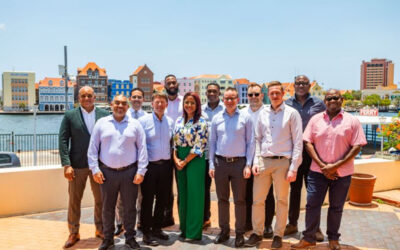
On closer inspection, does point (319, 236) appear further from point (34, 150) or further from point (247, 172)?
point (34, 150)

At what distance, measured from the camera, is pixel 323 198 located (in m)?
4.03

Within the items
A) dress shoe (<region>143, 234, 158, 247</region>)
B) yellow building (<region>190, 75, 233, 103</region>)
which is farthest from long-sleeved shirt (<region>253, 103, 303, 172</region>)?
yellow building (<region>190, 75, 233, 103</region>)

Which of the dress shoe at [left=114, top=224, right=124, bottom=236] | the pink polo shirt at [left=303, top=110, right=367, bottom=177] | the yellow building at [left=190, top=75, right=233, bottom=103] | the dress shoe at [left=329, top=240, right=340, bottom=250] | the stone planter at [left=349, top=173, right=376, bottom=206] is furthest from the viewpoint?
the yellow building at [left=190, top=75, right=233, bottom=103]

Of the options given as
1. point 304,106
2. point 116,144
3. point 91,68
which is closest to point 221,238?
point 116,144

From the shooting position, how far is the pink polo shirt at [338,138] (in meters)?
3.79

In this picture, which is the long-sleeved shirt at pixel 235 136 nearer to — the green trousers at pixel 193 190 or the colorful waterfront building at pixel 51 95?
the green trousers at pixel 193 190

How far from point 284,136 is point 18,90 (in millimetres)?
114821

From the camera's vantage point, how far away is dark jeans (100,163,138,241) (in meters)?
3.87

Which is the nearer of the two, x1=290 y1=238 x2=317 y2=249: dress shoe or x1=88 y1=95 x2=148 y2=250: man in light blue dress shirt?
x1=88 y1=95 x2=148 y2=250: man in light blue dress shirt

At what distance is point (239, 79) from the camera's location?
11475 cm

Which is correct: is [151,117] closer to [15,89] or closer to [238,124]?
[238,124]

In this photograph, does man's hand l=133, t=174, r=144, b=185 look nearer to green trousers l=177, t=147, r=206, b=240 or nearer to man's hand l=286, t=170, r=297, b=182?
green trousers l=177, t=147, r=206, b=240

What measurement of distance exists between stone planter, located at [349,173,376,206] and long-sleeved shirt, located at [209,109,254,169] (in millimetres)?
3042

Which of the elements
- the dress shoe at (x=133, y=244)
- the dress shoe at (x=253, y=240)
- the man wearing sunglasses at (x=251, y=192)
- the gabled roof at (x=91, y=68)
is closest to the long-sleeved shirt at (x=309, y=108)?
the man wearing sunglasses at (x=251, y=192)
